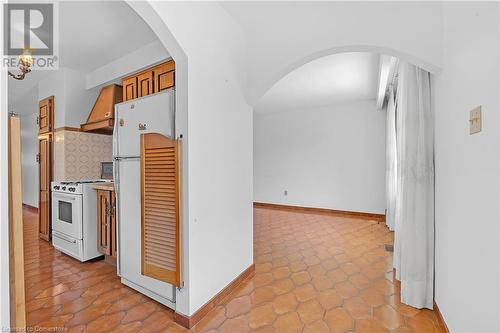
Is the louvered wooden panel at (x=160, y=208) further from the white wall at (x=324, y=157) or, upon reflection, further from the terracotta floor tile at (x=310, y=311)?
the white wall at (x=324, y=157)

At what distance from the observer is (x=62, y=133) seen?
334 cm

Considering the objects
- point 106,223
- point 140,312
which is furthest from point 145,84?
point 140,312

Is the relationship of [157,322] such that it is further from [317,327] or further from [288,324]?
[317,327]

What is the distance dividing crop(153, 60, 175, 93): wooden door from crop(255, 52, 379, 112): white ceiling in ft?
6.17

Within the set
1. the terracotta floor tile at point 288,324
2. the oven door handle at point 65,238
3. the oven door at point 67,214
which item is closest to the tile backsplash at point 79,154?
the oven door at point 67,214

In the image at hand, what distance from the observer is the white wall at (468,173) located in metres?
1.05

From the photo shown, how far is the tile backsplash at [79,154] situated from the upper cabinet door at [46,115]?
260mm

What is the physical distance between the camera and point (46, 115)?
357 cm

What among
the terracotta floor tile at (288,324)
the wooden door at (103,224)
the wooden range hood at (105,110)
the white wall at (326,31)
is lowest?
the terracotta floor tile at (288,324)

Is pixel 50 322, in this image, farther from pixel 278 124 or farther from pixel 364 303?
pixel 278 124

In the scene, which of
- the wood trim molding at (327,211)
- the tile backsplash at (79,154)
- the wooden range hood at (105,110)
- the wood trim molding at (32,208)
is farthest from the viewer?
the wood trim molding at (32,208)

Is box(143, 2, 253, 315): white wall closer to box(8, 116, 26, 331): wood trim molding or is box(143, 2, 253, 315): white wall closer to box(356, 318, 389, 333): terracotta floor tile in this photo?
box(8, 116, 26, 331): wood trim molding

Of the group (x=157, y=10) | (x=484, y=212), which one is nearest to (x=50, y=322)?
(x=157, y=10)

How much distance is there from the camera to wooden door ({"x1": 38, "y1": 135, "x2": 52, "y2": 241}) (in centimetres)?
342
